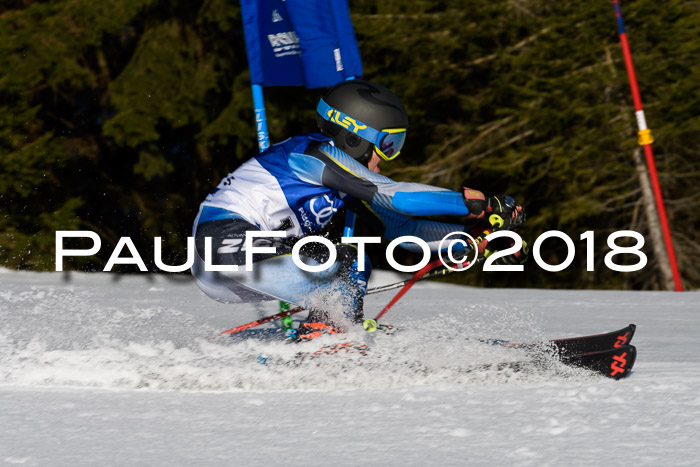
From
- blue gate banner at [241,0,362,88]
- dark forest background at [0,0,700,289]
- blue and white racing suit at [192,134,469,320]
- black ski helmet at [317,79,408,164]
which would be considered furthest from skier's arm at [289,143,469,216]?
dark forest background at [0,0,700,289]

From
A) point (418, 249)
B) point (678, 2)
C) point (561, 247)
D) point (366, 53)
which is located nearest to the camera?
point (418, 249)

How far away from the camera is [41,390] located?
9.73ft

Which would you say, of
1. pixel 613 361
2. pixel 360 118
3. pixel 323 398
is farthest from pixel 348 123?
pixel 613 361

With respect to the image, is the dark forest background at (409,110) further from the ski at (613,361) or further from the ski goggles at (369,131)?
the ski at (613,361)

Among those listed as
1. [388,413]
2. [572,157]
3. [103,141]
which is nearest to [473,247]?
[388,413]

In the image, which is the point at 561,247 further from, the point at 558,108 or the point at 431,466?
the point at 431,466

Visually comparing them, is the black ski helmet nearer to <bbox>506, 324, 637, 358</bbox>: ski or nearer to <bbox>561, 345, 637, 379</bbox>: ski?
<bbox>506, 324, 637, 358</bbox>: ski

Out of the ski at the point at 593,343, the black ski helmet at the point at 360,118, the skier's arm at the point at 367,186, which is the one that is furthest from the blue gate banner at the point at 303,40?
the ski at the point at 593,343

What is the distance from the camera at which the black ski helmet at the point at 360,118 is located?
357 cm

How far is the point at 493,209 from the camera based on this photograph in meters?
3.41

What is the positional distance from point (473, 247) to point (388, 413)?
1.30 m

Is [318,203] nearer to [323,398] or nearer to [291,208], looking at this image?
[291,208]

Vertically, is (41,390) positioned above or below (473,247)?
below

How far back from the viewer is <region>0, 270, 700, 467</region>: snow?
2252mm
